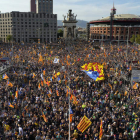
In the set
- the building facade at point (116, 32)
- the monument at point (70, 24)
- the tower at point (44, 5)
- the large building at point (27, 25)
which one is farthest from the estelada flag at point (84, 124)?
the tower at point (44, 5)

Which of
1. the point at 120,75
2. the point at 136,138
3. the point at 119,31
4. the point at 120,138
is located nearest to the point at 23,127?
the point at 120,138

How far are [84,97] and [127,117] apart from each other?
5.25 meters

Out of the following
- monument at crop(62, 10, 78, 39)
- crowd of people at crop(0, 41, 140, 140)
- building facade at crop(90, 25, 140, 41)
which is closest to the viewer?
crowd of people at crop(0, 41, 140, 140)

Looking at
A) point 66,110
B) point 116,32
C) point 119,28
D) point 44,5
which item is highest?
point 44,5

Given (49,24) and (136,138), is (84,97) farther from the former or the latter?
(49,24)

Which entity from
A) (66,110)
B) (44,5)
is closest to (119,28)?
(44,5)

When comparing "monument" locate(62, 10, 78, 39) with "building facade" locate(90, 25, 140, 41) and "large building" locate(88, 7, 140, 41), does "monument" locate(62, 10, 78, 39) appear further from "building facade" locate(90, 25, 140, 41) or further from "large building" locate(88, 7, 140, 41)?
"large building" locate(88, 7, 140, 41)

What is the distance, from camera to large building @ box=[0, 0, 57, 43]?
10631 centimetres

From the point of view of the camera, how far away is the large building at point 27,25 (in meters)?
106

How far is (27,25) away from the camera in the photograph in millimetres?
108438

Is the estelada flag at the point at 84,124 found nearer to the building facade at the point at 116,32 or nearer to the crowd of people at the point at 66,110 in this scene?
the crowd of people at the point at 66,110

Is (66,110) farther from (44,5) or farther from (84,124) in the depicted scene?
(44,5)

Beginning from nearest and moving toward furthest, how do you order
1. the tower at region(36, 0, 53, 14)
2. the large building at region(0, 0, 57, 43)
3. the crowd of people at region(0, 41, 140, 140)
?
the crowd of people at region(0, 41, 140, 140) → the large building at region(0, 0, 57, 43) → the tower at region(36, 0, 53, 14)

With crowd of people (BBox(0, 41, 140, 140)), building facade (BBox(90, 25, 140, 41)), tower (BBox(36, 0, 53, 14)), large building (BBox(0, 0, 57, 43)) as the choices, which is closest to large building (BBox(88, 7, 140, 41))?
building facade (BBox(90, 25, 140, 41))
